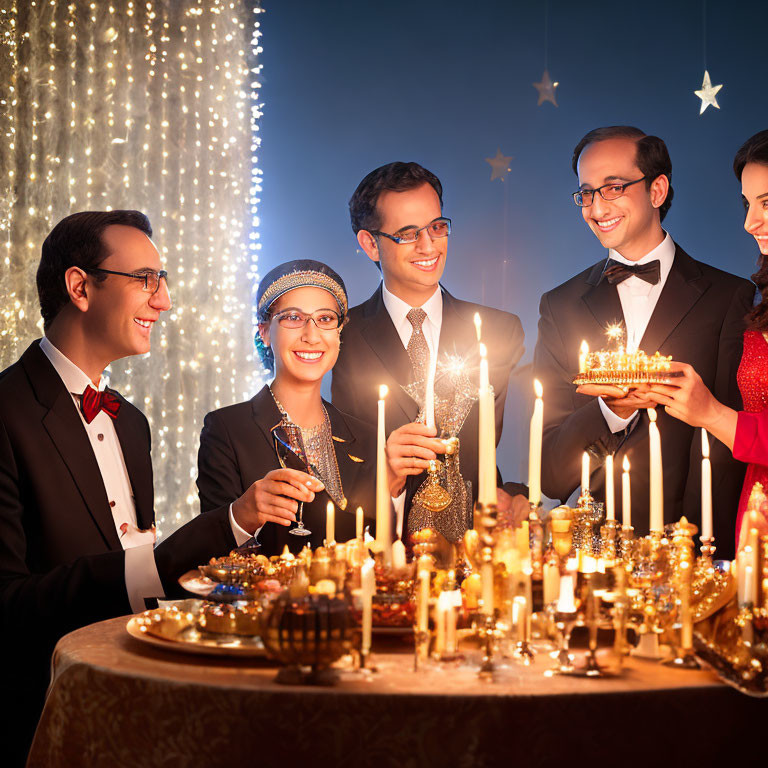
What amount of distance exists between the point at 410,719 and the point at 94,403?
2030 mm

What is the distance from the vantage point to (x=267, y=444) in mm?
3703

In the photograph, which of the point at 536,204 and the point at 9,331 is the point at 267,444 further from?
the point at 9,331

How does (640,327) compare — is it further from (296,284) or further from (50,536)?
(50,536)

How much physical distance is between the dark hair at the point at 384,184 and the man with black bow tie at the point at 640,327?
→ 2.40ft

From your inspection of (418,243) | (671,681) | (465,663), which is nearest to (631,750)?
Result: (671,681)

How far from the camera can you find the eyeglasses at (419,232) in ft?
13.8

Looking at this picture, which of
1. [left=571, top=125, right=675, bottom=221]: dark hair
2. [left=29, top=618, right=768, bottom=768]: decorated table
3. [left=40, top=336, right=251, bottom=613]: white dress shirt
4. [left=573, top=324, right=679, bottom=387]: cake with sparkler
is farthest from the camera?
[left=571, top=125, right=675, bottom=221]: dark hair

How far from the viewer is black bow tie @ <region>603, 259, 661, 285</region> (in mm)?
4039

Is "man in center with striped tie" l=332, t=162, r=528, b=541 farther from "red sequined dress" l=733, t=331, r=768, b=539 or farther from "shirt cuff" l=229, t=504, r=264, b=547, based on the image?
"shirt cuff" l=229, t=504, r=264, b=547

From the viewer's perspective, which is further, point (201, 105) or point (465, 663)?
point (201, 105)

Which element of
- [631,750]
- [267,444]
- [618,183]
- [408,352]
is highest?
[618,183]

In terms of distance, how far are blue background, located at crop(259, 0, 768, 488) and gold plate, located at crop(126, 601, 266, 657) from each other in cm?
341

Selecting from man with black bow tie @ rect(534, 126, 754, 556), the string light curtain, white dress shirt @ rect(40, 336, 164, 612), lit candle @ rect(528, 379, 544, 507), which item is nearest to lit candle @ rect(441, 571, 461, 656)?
lit candle @ rect(528, 379, 544, 507)

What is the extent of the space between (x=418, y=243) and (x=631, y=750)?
2.89m
